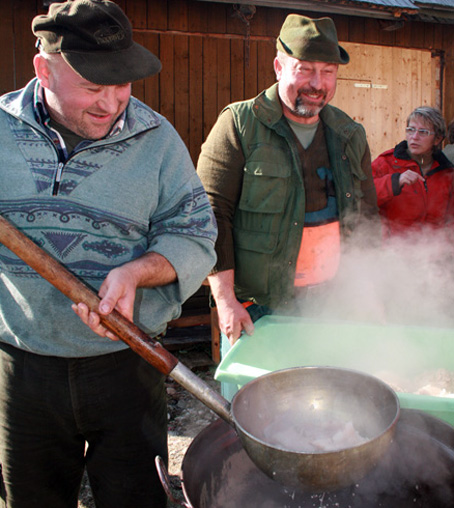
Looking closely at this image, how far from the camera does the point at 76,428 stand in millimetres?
1960

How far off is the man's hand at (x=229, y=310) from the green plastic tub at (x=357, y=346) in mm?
101

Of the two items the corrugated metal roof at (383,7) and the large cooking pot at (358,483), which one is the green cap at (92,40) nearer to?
the large cooking pot at (358,483)

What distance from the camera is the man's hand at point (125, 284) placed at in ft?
5.14

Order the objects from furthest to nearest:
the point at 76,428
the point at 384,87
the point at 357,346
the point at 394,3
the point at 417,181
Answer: the point at 384,87 < the point at 394,3 < the point at 417,181 < the point at 357,346 < the point at 76,428

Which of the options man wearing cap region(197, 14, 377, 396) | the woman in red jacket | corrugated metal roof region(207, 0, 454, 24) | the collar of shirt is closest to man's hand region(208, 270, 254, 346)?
man wearing cap region(197, 14, 377, 396)

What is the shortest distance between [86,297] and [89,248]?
1.07 ft

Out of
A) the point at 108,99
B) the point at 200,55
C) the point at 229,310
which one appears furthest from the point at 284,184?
the point at 200,55

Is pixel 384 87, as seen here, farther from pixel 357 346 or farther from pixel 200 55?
pixel 357 346

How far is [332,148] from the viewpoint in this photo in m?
2.92

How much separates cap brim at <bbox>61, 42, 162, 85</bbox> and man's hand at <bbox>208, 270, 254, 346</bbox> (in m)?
1.24

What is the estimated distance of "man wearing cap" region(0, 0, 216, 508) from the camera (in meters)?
1.76

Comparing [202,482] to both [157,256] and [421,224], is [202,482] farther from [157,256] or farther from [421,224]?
[421,224]

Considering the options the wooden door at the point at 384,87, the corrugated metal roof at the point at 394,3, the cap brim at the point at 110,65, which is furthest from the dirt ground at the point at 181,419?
the corrugated metal roof at the point at 394,3

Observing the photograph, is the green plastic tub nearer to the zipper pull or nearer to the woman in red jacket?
the zipper pull
